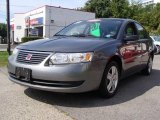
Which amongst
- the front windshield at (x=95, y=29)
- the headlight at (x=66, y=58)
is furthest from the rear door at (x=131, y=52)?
the headlight at (x=66, y=58)

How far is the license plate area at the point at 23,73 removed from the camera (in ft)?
17.1

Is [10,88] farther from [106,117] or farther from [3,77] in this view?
[106,117]

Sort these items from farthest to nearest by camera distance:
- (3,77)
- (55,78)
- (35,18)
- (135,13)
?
1. (135,13)
2. (35,18)
3. (3,77)
4. (55,78)

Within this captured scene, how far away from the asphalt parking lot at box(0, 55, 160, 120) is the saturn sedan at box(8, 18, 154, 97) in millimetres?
286

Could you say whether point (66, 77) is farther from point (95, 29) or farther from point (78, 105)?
point (95, 29)

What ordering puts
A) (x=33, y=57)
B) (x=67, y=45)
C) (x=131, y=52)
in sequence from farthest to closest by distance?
(x=131, y=52), (x=67, y=45), (x=33, y=57)

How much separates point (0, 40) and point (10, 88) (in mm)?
47756

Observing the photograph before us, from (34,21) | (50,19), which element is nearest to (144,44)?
(50,19)

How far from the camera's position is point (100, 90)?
Result: 5.62 metres

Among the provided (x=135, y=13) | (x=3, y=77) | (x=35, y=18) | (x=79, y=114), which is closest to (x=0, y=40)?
(x=35, y=18)

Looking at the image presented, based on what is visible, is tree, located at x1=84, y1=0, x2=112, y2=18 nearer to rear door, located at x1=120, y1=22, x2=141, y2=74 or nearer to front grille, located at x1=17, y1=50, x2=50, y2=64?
rear door, located at x1=120, y1=22, x2=141, y2=74

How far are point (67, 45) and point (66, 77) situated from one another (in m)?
0.64

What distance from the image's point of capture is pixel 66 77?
5.01 m

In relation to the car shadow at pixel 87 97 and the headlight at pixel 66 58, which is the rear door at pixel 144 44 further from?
the headlight at pixel 66 58
